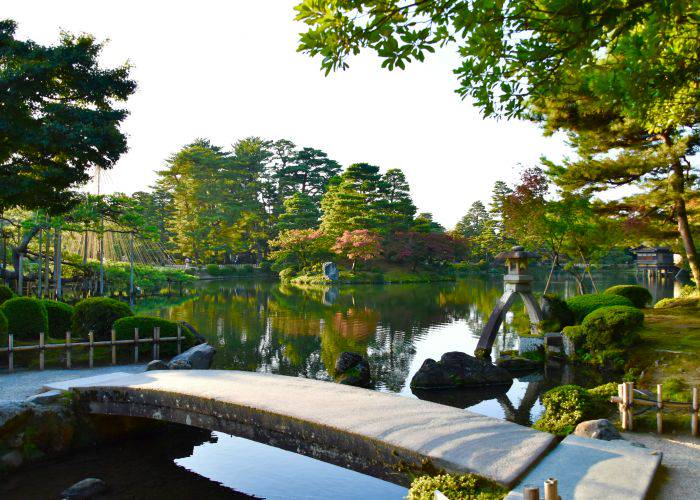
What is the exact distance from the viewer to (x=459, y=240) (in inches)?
2002

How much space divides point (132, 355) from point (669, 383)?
36.5ft

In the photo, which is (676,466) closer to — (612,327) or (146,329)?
(612,327)

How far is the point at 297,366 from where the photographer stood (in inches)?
522

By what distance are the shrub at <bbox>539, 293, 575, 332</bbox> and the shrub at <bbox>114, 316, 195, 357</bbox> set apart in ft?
32.6

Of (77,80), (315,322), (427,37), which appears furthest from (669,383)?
(77,80)

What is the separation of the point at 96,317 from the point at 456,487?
36.0ft

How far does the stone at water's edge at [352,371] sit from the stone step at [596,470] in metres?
6.09

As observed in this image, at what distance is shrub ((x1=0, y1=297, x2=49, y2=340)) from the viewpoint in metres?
12.4

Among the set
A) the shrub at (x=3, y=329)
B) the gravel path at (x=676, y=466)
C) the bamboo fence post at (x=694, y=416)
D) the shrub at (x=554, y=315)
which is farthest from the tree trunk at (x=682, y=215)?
the shrub at (x=3, y=329)

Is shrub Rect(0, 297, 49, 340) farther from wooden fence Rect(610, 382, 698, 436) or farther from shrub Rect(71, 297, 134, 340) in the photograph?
wooden fence Rect(610, 382, 698, 436)

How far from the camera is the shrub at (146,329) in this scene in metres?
12.2

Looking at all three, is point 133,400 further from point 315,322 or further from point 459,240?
point 459,240

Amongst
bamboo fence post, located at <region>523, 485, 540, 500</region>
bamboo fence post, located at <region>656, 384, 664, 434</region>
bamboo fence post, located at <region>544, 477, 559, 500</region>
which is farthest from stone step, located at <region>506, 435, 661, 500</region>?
bamboo fence post, located at <region>656, 384, 664, 434</region>

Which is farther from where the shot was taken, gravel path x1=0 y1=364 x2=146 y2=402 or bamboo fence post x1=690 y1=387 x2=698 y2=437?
gravel path x1=0 y1=364 x2=146 y2=402
